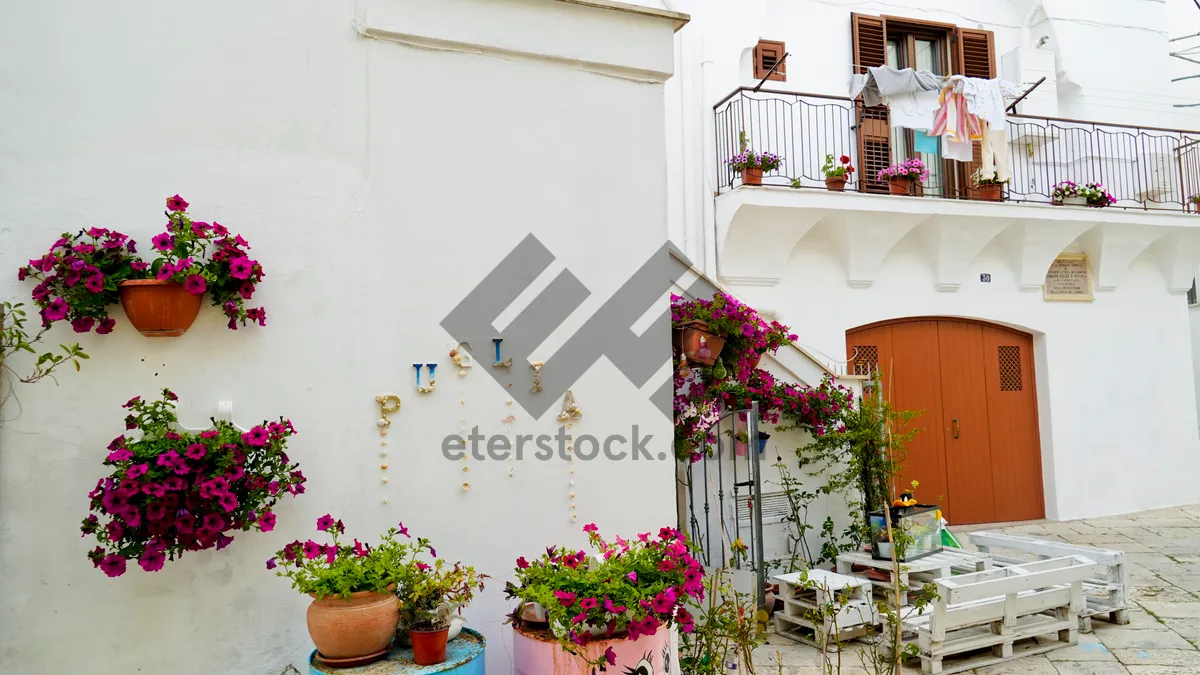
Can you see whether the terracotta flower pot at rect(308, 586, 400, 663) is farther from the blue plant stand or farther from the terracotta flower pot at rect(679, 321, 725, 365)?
the terracotta flower pot at rect(679, 321, 725, 365)

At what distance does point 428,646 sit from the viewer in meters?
3.08

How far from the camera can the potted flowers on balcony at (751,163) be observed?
8.39 m

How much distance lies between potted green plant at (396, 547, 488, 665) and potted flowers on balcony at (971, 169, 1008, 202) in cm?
824

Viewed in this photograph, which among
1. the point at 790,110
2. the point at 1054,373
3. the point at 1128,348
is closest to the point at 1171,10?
the point at 1128,348

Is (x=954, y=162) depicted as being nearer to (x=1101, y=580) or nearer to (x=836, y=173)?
(x=836, y=173)

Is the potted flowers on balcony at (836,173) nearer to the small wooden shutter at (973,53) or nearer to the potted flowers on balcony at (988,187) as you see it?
the potted flowers on balcony at (988,187)

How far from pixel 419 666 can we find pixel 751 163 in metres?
Result: 6.52

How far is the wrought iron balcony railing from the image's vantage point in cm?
895

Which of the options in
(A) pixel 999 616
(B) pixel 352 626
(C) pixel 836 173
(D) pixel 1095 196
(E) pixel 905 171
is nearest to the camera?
(B) pixel 352 626

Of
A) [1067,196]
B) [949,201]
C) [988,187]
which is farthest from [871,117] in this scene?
[1067,196]

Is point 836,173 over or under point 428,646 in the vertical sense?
over

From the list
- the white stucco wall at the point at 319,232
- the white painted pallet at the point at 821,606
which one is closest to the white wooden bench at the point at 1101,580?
the white painted pallet at the point at 821,606

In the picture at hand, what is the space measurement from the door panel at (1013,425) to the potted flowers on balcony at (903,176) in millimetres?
2332

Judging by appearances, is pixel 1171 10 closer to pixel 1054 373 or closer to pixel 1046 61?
pixel 1046 61
